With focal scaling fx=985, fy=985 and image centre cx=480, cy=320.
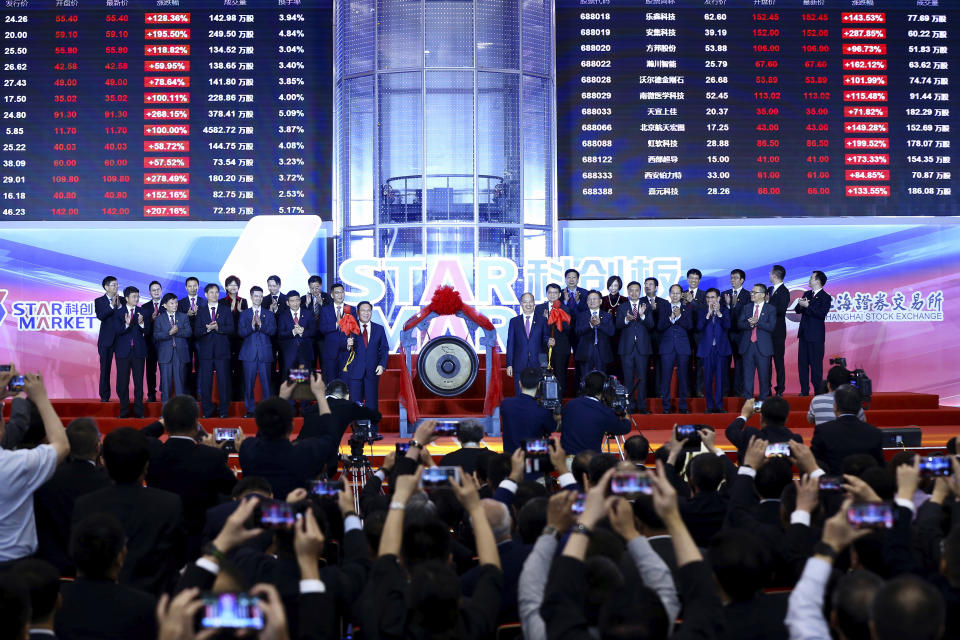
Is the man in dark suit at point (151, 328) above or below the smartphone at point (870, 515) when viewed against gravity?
above

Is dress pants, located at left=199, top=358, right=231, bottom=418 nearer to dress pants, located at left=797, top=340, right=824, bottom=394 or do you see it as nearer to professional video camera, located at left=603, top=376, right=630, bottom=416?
A: professional video camera, located at left=603, top=376, right=630, bottom=416

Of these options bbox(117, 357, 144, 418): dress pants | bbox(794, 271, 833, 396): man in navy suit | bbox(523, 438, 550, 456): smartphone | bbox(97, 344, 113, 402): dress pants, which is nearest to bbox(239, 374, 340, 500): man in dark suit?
bbox(523, 438, 550, 456): smartphone

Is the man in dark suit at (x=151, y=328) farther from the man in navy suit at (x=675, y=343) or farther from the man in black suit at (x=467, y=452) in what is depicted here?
the man in black suit at (x=467, y=452)

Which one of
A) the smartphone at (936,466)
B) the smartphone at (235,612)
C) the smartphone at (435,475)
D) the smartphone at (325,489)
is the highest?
the smartphone at (435,475)

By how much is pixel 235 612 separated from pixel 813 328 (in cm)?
894

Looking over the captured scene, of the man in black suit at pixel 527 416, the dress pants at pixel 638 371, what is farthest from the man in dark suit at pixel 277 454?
the dress pants at pixel 638 371

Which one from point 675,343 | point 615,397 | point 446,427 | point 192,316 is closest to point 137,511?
point 446,427

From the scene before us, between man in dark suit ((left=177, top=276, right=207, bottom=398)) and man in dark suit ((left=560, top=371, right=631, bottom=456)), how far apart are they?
5029 mm

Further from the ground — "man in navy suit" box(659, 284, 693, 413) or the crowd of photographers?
"man in navy suit" box(659, 284, 693, 413)

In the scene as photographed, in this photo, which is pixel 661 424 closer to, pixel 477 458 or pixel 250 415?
pixel 250 415

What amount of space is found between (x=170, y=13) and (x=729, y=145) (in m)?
6.67

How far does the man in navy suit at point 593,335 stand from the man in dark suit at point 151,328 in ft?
13.4

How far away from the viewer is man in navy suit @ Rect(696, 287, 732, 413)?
31.3 ft

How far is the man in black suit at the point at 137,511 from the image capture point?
10.3 feet
